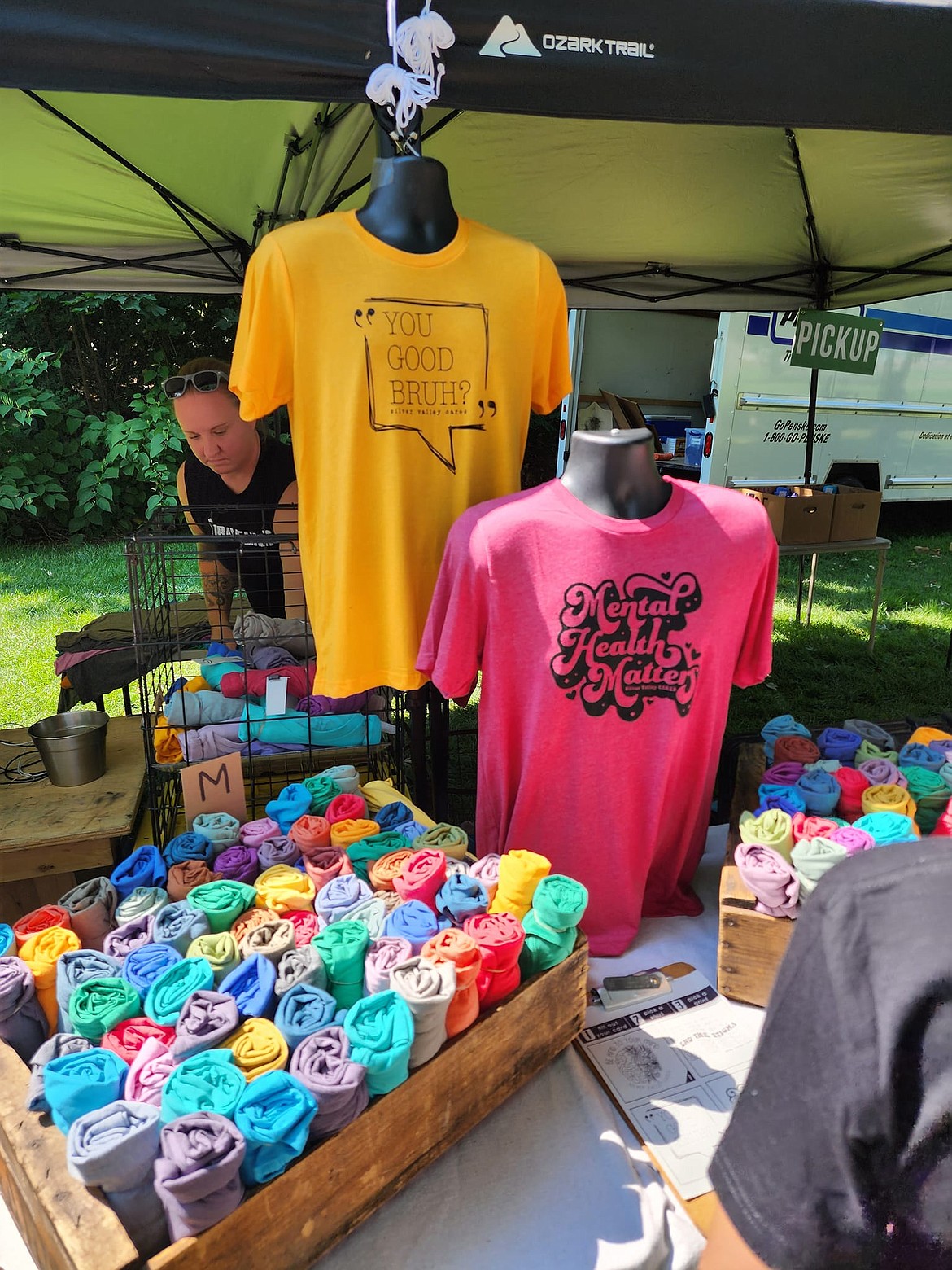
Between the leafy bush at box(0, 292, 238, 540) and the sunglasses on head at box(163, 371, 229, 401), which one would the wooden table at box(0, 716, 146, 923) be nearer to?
the sunglasses on head at box(163, 371, 229, 401)

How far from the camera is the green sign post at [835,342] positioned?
3535 millimetres

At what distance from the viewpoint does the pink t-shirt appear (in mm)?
1477

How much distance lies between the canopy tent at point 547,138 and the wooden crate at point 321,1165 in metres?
1.46

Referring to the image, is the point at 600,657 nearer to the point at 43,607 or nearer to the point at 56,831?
the point at 56,831

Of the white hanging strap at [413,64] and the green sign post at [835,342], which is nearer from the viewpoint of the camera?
the white hanging strap at [413,64]

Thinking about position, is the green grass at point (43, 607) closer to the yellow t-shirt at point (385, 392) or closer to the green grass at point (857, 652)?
the yellow t-shirt at point (385, 392)

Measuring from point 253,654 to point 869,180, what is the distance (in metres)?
2.67

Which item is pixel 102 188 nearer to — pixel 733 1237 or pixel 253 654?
pixel 253 654

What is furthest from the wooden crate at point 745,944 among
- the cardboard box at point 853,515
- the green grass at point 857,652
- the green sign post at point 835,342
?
the cardboard box at point 853,515

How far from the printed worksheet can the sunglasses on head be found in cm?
224

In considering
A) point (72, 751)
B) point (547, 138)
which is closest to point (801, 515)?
point (547, 138)

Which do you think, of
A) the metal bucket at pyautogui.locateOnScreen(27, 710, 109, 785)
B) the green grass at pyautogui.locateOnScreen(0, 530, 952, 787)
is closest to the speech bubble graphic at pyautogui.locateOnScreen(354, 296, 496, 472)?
the metal bucket at pyautogui.locateOnScreen(27, 710, 109, 785)

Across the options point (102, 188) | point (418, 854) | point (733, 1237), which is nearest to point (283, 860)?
point (418, 854)

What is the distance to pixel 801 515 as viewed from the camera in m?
4.30
